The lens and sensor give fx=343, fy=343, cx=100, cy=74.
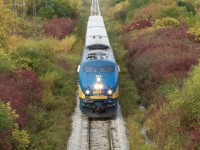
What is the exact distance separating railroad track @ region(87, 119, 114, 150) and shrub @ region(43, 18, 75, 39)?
19.6 meters

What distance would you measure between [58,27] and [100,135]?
24345mm

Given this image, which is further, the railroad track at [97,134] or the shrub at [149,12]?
the shrub at [149,12]

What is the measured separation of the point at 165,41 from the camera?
27875 millimetres

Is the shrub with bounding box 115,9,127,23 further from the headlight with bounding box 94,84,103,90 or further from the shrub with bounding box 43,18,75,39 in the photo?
the headlight with bounding box 94,84,103,90

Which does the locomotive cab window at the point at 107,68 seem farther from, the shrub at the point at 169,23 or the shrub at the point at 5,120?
the shrub at the point at 169,23

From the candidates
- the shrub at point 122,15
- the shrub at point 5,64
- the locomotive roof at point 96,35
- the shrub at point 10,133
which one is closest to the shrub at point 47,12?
the shrub at point 122,15

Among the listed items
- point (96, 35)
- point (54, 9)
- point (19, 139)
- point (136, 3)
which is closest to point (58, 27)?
point (54, 9)

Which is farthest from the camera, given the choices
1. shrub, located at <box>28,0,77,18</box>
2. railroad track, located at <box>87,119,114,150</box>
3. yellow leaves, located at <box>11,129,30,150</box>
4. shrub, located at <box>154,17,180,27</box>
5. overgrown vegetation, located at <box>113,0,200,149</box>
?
shrub, located at <box>28,0,77,18</box>

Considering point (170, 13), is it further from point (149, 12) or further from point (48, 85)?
point (48, 85)

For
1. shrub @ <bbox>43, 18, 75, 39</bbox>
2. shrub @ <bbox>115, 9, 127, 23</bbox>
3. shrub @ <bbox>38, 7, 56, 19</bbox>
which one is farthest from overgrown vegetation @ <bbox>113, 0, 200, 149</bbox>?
shrub @ <bbox>38, 7, 56, 19</bbox>

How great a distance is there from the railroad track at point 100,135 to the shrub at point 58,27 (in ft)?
64.4

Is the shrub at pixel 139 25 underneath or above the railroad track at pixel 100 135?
underneath

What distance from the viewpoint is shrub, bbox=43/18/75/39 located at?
37.7 metres

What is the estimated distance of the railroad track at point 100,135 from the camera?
16472 millimetres
